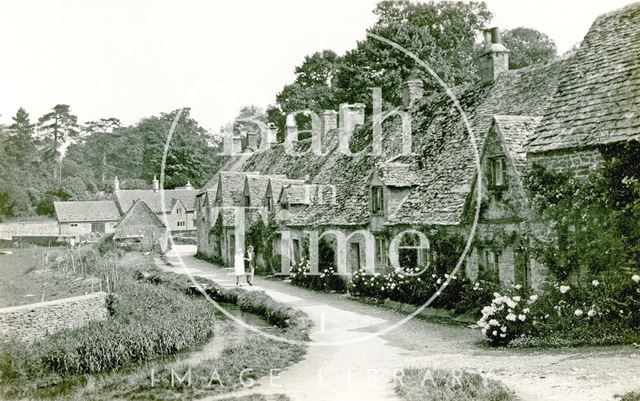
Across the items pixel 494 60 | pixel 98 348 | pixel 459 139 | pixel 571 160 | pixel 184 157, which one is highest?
pixel 184 157

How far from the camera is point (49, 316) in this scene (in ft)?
63.1

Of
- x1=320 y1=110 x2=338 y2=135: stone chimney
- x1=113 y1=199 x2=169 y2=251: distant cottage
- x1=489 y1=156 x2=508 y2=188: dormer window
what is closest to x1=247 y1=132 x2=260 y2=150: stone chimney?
x1=113 y1=199 x2=169 y2=251: distant cottage

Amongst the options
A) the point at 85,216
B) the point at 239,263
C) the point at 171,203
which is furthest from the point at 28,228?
the point at 239,263

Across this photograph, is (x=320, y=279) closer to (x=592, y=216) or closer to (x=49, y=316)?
(x=49, y=316)

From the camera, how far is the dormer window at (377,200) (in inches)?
923

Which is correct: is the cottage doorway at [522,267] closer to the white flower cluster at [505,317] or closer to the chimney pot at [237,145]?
the white flower cluster at [505,317]

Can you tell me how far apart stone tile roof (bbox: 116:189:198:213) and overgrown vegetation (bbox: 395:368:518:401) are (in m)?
71.1

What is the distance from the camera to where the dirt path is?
965cm

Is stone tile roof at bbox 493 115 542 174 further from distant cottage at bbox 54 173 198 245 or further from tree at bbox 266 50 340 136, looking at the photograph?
distant cottage at bbox 54 173 198 245

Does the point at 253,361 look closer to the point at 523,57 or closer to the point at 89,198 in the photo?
the point at 523,57

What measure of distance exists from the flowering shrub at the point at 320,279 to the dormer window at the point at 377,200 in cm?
387

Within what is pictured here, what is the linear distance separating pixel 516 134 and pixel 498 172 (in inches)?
49.3

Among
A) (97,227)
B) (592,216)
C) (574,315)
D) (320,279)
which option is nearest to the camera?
(574,315)

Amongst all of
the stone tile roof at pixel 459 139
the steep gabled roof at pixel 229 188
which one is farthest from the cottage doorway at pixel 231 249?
the stone tile roof at pixel 459 139
